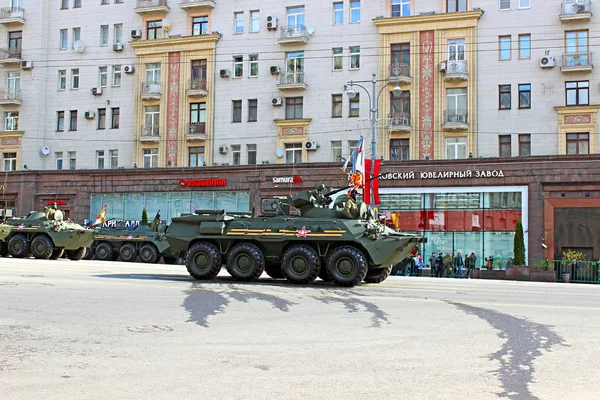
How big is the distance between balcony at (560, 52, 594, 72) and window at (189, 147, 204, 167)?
65.5 ft

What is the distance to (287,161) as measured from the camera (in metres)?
41.1

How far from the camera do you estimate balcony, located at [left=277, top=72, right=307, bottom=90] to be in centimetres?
4025

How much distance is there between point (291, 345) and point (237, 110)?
113 ft

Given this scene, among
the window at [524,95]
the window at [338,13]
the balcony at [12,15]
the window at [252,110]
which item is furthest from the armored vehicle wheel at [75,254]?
the window at [524,95]

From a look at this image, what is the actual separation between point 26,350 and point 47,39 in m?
41.9

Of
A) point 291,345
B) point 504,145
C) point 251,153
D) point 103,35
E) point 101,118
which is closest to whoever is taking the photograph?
point 291,345

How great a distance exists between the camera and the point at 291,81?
1608 inches

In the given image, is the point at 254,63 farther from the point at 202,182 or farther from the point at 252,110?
the point at 202,182

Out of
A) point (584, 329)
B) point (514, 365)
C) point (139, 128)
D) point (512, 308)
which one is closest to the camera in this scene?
point (514, 365)

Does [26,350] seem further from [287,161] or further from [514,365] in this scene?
[287,161]

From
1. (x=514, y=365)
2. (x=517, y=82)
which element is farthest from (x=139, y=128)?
(x=514, y=365)

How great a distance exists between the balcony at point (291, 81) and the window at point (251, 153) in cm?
366

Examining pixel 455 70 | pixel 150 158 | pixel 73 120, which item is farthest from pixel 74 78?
pixel 455 70

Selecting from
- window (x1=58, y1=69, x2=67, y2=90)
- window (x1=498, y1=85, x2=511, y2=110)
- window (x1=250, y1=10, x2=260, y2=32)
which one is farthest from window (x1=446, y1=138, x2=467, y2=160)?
window (x1=58, y1=69, x2=67, y2=90)
